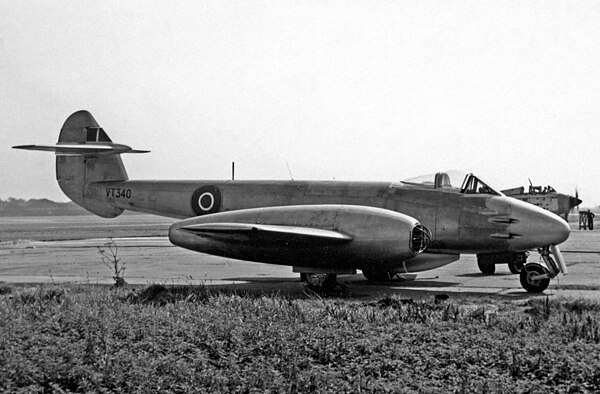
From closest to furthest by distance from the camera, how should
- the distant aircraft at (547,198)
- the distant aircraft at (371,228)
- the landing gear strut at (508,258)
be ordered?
the distant aircraft at (371,228)
the landing gear strut at (508,258)
the distant aircraft at (547,198)

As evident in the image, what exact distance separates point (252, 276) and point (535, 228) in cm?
694

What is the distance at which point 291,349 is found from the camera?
6.10 meters

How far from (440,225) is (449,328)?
19.5 feet

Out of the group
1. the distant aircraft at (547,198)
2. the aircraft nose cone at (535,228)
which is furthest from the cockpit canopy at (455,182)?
the distant aircraft at (547,198)

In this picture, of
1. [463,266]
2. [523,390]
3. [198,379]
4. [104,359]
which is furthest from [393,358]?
[463,266]

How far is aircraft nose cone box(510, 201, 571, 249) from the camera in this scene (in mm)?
12047

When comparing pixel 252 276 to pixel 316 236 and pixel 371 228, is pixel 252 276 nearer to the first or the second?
pixel 316 236

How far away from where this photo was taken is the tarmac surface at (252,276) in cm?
1251

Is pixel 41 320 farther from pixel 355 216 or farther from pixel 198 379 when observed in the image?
pixel 355 216

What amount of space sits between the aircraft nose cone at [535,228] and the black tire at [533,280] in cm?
44

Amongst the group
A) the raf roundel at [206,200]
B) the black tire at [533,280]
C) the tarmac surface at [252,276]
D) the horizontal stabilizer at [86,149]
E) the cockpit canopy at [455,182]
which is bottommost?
the tarmac surface at [252,276]

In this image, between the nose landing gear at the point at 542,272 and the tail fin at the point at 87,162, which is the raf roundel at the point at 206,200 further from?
the nose landing gear at the point at 542,272

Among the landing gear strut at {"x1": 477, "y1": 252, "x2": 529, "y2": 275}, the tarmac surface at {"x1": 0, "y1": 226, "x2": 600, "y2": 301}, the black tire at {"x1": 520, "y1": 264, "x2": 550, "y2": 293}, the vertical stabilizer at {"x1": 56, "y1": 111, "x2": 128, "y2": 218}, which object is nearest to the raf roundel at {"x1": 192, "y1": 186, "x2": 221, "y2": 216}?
the tarmac surface at {"x1": 0, "y1": 226, "x2": 600, "y2": 301}

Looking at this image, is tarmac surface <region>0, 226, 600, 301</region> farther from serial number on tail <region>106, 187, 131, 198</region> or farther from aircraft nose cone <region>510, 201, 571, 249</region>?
serial number on tail <region>106, 187, 131, 198</region>
